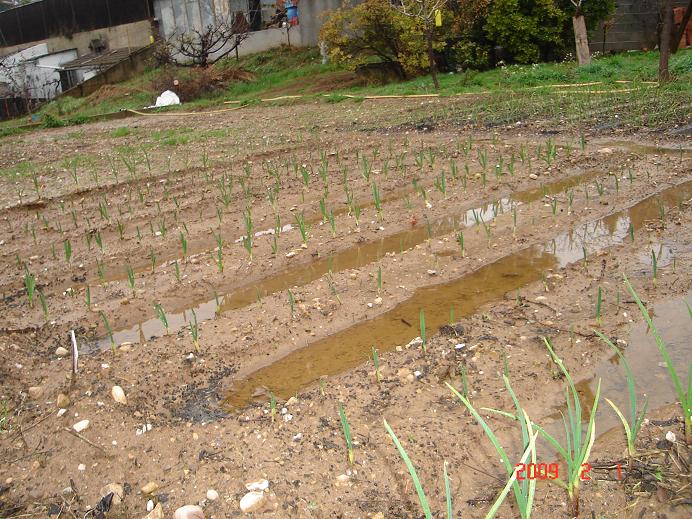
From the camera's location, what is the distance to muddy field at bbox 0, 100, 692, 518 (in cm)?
232

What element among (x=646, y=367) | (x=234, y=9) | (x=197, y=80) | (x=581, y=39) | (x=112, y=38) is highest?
(x=234, y=9)

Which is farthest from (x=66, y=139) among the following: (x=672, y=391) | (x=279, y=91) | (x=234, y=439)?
(x=672, y=391)

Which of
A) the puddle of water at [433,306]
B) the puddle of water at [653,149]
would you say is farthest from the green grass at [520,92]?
the puddle of water at [433,306]

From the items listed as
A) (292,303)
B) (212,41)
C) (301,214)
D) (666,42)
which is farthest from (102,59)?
(292,303)

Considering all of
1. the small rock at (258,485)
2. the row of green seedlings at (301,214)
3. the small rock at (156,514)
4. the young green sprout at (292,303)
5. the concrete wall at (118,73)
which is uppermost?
the concrete wall at (118,73)

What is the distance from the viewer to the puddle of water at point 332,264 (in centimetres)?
381

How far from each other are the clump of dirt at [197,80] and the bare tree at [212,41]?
824 millimetres

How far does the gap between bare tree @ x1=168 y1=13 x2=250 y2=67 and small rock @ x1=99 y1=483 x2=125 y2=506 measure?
20.6 meters

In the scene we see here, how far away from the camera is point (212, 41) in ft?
75.9

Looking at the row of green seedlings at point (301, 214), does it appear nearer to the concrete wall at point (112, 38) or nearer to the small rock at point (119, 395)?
the small rock at point (119, 395)

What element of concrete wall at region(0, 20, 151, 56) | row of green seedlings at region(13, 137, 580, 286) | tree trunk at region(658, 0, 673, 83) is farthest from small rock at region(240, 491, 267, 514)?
concrete wall at region(0, 20, 151, 56)

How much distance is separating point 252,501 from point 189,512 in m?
0.22

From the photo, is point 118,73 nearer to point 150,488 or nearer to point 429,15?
point 429,15
